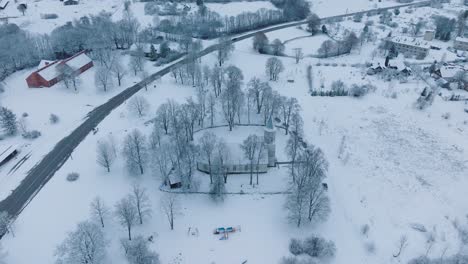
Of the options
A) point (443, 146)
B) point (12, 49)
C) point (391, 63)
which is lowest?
point (443, 146)

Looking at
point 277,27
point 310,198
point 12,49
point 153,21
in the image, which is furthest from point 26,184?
point 277,27

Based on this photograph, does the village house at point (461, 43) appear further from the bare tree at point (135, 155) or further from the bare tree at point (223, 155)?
the bare tree at point (135, 155)

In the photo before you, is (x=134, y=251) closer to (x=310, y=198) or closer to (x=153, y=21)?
(x=310, y=198)

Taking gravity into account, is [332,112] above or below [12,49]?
below

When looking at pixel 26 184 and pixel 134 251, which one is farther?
pixel 26 184

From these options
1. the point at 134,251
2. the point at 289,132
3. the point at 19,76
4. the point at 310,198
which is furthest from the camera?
the point at 19,76

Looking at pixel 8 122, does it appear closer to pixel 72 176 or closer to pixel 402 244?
pixel 72 176

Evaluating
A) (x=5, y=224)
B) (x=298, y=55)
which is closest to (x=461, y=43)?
(x=298, y=55)

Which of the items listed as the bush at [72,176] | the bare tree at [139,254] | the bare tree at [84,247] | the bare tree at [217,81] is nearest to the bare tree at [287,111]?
the bare tree at [217,81]
